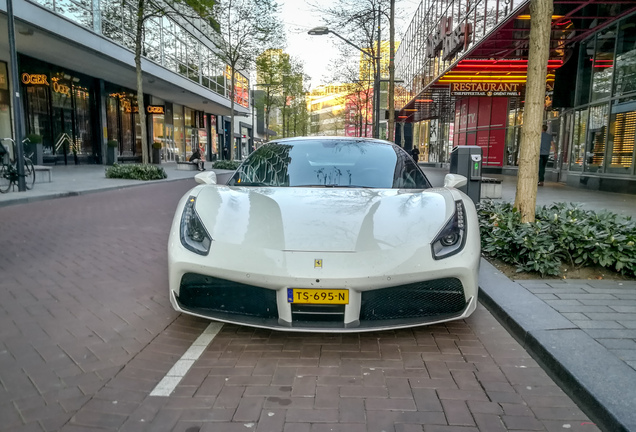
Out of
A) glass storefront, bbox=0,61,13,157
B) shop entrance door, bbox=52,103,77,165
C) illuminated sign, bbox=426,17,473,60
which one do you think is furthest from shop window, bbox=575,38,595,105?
shop entrance door, bbox=52,103,77,165

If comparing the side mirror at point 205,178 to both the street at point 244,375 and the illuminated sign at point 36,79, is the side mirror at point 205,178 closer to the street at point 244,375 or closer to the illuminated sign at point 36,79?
the street at point 244,375

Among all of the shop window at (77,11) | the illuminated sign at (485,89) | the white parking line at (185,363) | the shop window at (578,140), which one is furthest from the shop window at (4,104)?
the shop window at (578,140)

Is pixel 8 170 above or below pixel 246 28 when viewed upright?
below

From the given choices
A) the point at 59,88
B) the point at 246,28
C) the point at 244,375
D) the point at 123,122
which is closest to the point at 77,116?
the point at 59,88

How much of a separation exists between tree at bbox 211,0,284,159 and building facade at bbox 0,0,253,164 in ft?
5.30

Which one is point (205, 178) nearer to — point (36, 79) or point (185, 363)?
point (185, 363)

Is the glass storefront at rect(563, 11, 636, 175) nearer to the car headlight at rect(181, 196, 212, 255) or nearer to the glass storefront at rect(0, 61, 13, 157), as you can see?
the car headlight at rect(181, 196, 212, 255)

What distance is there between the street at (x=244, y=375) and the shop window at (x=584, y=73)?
48.0 ft

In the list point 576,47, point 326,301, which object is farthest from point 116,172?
point 576,47

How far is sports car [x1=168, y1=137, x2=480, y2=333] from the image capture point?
2615 mm

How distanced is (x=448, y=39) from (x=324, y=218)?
2049cm

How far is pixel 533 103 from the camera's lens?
5.09 m

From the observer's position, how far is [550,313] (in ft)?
10.5

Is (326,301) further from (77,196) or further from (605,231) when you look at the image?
(77,196)
